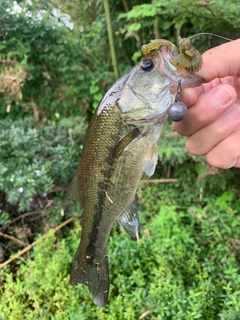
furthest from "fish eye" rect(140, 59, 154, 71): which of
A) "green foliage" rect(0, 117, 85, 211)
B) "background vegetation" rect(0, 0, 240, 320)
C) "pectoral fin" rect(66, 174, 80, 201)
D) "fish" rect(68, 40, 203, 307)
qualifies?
"green foliage" rect(0, 117, 85, 211)

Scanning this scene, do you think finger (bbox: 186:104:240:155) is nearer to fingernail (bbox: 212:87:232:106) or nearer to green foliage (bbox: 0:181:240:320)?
fingernail (bbox: 212:87:232:106)

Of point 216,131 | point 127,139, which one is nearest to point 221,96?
point 216,131

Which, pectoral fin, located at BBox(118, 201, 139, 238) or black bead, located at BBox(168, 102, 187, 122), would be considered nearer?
black bead, located at BBox(168, 102, 187, 122)

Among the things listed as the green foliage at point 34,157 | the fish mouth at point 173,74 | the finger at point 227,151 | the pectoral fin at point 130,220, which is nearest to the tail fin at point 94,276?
the pectoral fin at point 130,220

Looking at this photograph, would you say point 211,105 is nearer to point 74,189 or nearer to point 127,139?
point 127,139

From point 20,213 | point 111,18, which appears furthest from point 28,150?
point 111,18

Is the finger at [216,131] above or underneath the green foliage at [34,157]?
above

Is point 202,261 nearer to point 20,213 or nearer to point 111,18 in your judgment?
point 20,213

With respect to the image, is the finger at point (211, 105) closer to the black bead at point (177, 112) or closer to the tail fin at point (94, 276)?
the black bead at point (177, 112)
